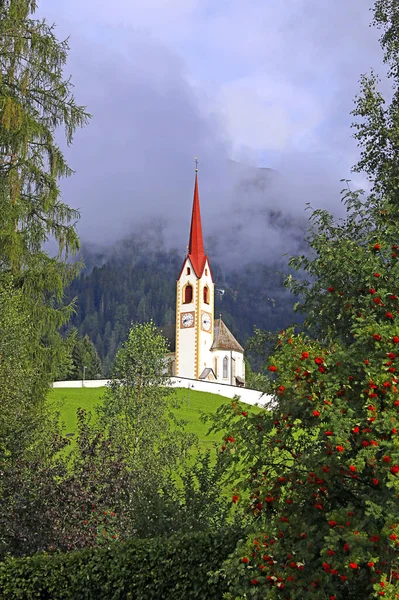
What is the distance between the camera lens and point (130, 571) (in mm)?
9617

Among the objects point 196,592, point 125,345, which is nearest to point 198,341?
point 125,345

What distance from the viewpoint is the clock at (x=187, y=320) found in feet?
262

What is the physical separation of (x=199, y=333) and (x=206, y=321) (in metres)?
2.80

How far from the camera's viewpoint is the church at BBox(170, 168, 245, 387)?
77.9 m

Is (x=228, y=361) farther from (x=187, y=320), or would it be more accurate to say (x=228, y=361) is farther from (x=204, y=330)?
(x=187, y=320)

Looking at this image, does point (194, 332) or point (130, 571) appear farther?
point (194, 332)

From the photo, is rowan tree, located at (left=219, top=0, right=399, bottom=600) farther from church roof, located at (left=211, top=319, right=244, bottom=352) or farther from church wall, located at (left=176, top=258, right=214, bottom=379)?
church roof, located at (left=211, top=319, right=244, bottom=352)

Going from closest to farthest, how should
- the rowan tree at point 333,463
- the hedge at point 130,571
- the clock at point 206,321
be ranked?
the rowan tree at point 333,463 < the hedge at point 130,571 < the clock at point 206,321

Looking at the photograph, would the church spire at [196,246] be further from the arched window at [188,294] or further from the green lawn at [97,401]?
the green lawn at [97,401]

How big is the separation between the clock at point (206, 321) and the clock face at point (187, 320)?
4.38 ft

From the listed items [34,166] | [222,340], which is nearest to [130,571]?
[34,166]

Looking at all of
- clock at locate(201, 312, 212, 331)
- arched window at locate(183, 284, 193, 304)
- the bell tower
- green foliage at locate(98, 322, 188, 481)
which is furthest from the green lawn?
arched window at locate(183, 284, 193, 304)

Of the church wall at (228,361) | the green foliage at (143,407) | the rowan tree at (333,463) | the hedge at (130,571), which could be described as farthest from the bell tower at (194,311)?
the rowan tree at (333,463)

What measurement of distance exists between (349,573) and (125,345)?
13.7m
